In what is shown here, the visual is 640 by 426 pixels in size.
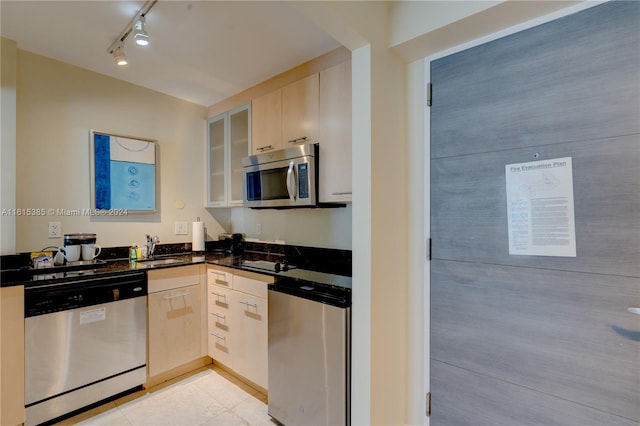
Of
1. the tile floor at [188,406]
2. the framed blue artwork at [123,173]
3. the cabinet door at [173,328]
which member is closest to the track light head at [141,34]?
the framed blue artwork at [123,173]

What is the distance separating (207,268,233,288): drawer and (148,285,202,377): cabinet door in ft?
0.45

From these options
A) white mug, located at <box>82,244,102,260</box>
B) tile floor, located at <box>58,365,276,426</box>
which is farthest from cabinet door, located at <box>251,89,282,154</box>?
tile floor, located at <box>58,365,276,426</box>

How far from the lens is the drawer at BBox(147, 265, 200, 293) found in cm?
220

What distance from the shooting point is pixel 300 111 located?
2.15 meters

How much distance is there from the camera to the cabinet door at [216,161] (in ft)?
9.61

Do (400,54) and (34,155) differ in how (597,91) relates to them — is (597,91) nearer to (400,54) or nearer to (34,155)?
(400,54)

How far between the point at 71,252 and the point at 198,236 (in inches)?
38.9

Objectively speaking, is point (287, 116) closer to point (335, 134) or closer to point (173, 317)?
point (335, 134)

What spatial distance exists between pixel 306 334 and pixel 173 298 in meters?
1.27

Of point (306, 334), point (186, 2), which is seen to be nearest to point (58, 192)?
point (186, 2)

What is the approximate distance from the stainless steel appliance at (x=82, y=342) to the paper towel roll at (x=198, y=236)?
0.82 metres

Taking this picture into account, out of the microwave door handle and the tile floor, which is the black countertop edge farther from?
the tile floor

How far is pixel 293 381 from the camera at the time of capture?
1.72 metres

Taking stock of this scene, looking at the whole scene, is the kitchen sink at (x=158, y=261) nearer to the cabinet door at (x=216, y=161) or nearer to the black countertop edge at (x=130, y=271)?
the black countertop edge at (x=130, y=271)
